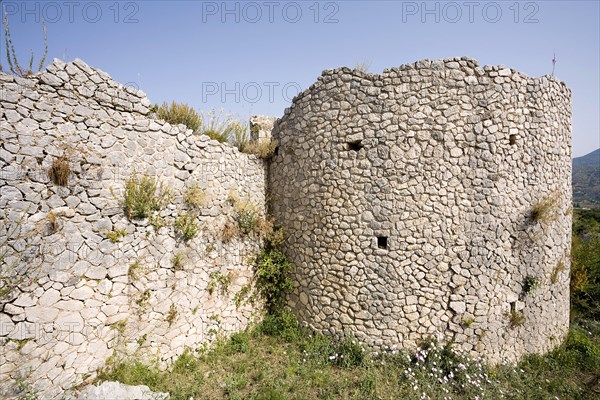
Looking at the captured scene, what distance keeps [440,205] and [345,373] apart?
376 centimetres

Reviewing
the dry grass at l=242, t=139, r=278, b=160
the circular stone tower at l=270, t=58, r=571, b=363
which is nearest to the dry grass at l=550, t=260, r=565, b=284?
the circular stone tower at l=270, t=58, r=571, b=363

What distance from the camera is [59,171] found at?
14.3 feet

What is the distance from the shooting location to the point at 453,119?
5.68m

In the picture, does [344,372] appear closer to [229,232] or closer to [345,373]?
[345,373]

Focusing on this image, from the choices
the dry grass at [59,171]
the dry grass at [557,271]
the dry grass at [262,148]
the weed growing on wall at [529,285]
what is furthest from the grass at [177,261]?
the dry grass at [557,271]

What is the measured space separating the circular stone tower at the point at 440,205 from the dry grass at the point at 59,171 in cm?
452

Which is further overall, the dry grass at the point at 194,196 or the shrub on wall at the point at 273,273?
the shrub on wall at the point at 273,273

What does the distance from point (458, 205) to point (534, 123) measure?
241cm

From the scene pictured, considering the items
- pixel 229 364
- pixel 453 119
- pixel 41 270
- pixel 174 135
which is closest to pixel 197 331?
pixel 229 364

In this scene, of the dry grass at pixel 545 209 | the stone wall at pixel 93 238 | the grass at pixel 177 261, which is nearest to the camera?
the stone wall at pixel 93 238

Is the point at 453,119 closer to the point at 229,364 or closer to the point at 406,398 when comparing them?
the point at 406,398

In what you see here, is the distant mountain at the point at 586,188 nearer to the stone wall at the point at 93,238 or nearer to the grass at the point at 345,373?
the grass at the point at 345,373

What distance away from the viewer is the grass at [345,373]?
501cm

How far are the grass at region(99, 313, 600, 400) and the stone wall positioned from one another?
16.7 inches
